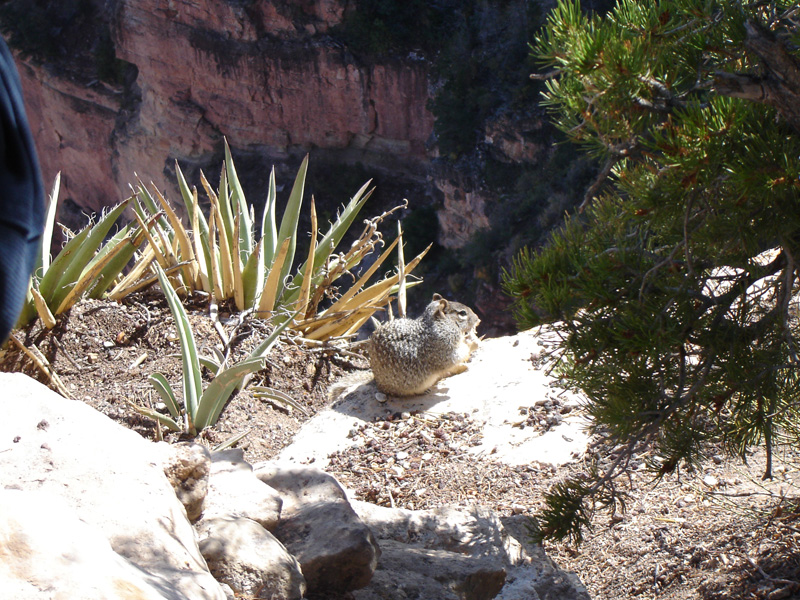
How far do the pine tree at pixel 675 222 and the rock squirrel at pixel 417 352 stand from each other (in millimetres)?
1642

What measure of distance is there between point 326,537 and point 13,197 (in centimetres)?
121

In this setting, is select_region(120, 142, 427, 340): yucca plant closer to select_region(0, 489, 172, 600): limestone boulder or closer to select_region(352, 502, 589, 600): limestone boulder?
select_region(352, 502, 589, 600): limestone boulder

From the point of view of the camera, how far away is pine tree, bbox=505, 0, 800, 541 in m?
1.31

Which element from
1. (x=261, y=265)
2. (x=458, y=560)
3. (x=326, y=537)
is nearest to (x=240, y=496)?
(x=326, y=537)

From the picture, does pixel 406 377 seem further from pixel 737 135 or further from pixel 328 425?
pixel 737 135

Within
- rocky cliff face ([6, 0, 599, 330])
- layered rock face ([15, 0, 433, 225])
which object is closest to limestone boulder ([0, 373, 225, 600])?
rocky cliff face ([6, 0, 599, 330])

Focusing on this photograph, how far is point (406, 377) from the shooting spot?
3416 millimetres

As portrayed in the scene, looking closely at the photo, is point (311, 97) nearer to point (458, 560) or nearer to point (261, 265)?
point (261, 265)

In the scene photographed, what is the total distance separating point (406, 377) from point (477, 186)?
1612 cm

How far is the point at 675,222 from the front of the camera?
5.23 ft

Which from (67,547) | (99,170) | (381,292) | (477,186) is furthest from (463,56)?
(67,547)

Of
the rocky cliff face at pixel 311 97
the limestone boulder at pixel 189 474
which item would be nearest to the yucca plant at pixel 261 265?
the limestone boulder at pixel 189 474

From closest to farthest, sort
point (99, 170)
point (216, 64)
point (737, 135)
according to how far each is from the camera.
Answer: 1. point (737, 135)
2. point (216, 64)
3. point (99, 170)

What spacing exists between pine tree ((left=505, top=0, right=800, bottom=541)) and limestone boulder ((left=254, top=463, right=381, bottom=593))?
48 centimetres
